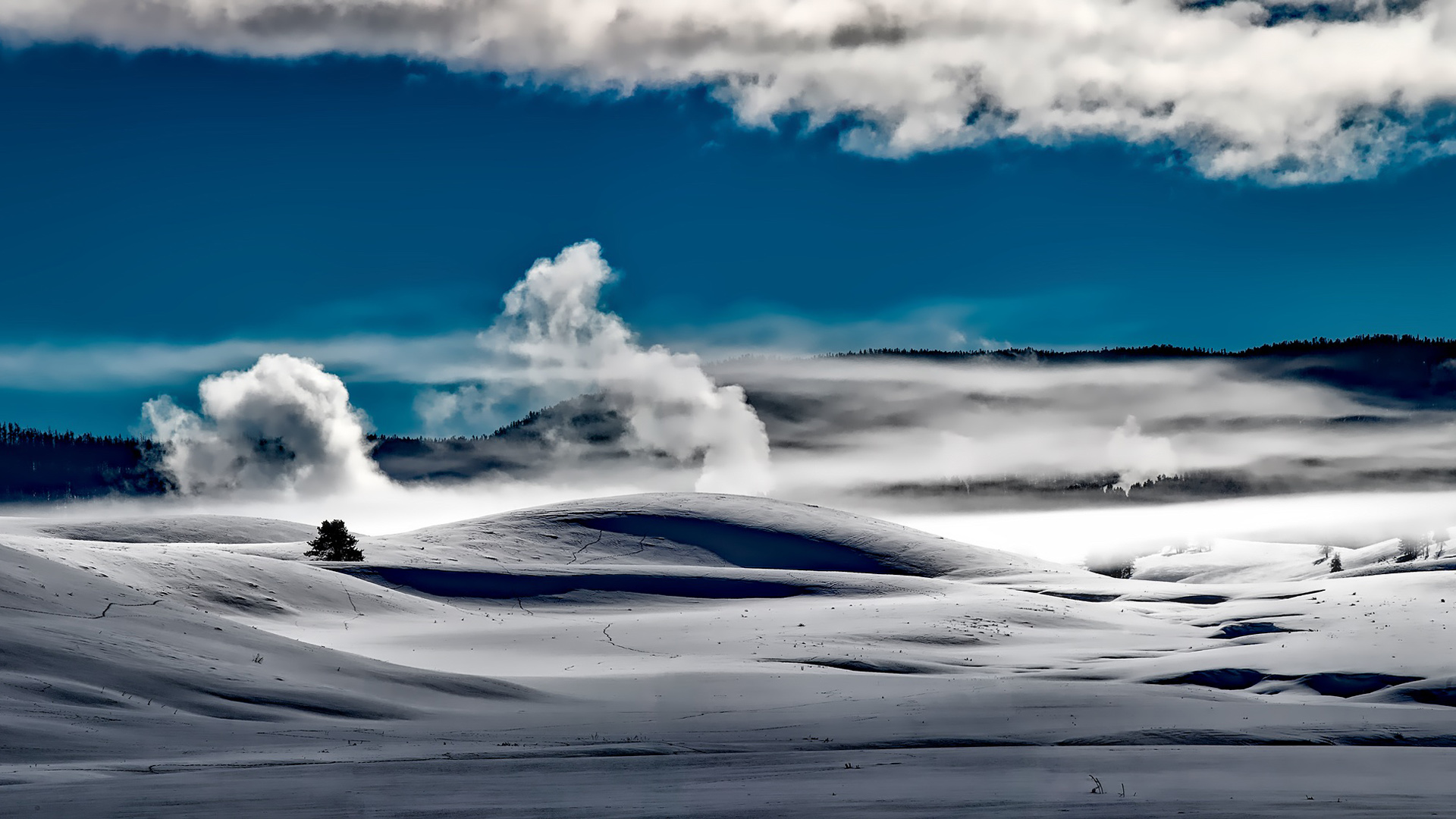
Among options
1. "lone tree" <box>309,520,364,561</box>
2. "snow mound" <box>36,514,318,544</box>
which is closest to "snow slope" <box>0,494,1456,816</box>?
"lone tree" <box>309,520,364,561</box>

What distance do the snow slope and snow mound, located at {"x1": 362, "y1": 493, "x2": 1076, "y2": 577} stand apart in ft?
44.1

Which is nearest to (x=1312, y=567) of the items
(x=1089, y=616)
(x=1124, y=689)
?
(x=1089, y=616)

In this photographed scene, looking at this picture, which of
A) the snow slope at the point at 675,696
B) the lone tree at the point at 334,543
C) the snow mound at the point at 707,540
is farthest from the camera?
the snow mound at the point at 707,540

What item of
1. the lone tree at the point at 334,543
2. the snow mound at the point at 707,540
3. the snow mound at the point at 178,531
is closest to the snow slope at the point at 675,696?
the lone tree at the point at 334,543

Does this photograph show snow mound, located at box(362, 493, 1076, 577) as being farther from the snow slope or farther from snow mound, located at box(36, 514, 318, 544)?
the snow slope

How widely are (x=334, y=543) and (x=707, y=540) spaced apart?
2657 centimetres

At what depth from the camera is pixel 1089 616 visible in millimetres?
54094

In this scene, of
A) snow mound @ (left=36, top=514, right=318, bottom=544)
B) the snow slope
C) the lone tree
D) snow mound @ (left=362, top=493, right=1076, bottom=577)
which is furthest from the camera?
snow mound @ (left=36, top=514, right=318, bottom=544)

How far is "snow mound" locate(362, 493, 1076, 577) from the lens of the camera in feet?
251

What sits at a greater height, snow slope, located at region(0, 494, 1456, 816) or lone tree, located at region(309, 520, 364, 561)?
lone tree, located at region(309, 520, 364, 561)

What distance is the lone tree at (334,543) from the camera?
63.4 meters

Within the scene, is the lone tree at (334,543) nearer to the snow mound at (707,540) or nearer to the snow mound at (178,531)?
the snow mound at (707,540)

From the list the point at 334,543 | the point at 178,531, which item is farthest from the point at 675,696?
the point at 178,531

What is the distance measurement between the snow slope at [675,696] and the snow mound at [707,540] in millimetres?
13452
